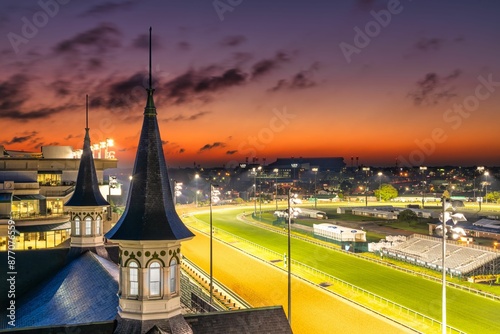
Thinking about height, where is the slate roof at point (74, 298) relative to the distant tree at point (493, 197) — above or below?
above

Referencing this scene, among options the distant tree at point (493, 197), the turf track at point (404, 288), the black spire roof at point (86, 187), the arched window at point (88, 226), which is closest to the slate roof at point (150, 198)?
the arched window at point (88, 226)

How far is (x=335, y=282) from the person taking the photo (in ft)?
171

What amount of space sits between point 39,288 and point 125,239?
587 inches

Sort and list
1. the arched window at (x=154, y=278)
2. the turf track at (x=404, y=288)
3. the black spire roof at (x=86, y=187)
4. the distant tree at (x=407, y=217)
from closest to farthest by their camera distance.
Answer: the arched window at (x=154, y=278) → the black spire roof at (x=86, y=187) → the turf track at (x=404, y=288) → the distant tree at (x=407, y=217)

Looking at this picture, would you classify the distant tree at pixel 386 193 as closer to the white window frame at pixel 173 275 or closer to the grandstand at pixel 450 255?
the grandstand at pixel 450 255

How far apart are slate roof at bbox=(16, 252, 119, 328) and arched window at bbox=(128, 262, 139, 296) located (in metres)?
1.83

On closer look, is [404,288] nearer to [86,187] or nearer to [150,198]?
[86,187]

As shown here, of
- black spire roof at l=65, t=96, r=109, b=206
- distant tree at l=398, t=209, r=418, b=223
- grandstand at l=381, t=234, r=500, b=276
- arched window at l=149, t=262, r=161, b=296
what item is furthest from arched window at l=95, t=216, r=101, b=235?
distant tree at l=398, t=209, r=418, b=223

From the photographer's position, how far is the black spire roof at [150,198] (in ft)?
57.9

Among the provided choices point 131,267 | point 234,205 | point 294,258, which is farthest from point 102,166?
point 234,205

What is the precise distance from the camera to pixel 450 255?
62125 millimetres

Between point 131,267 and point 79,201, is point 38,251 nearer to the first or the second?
point 79,201

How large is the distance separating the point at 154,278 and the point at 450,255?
175 ft

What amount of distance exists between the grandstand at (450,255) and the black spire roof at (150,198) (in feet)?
153
